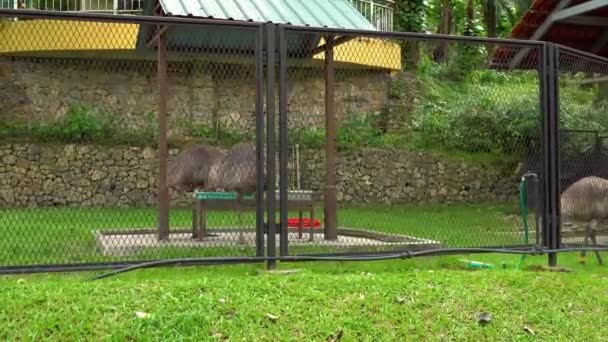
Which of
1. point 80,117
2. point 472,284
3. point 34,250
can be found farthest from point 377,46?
point 472,284

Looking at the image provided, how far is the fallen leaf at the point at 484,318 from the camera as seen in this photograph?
5488 millimetres

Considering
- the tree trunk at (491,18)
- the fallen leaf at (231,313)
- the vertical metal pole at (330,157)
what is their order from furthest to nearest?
the tree trunk at (491,18) < the vertical metal pole at (330,157) < the fallen leaf at (231,313)

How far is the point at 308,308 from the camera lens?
17.6ft

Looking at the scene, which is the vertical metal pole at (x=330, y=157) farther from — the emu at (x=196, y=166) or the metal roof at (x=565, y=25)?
the metal roof at (x=565, y=25)

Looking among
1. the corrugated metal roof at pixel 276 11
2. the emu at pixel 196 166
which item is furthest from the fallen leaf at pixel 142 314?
the corrugated metal roof at pixel 276 11

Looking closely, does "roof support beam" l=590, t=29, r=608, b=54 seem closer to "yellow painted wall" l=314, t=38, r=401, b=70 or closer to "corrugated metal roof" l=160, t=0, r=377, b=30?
"yellow painted wall" l=314, t=38, r=401, b=70

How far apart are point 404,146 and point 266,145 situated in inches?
440

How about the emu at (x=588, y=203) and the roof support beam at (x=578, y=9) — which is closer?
the emu at (x=588, y=203)

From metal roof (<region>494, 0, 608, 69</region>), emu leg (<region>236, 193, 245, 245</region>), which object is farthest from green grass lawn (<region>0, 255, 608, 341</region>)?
metal roof (<region>494, 0, 608, 69</region>)

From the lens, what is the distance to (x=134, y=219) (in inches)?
383

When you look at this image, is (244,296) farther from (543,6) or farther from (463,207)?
(543,6)

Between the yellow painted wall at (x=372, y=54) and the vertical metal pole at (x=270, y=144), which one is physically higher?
the yellow painted wall at (x=372, y=54)

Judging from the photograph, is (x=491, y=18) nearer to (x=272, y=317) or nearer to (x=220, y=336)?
(x=272, y=317)

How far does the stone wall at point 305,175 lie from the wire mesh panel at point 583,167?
81.4 inches
